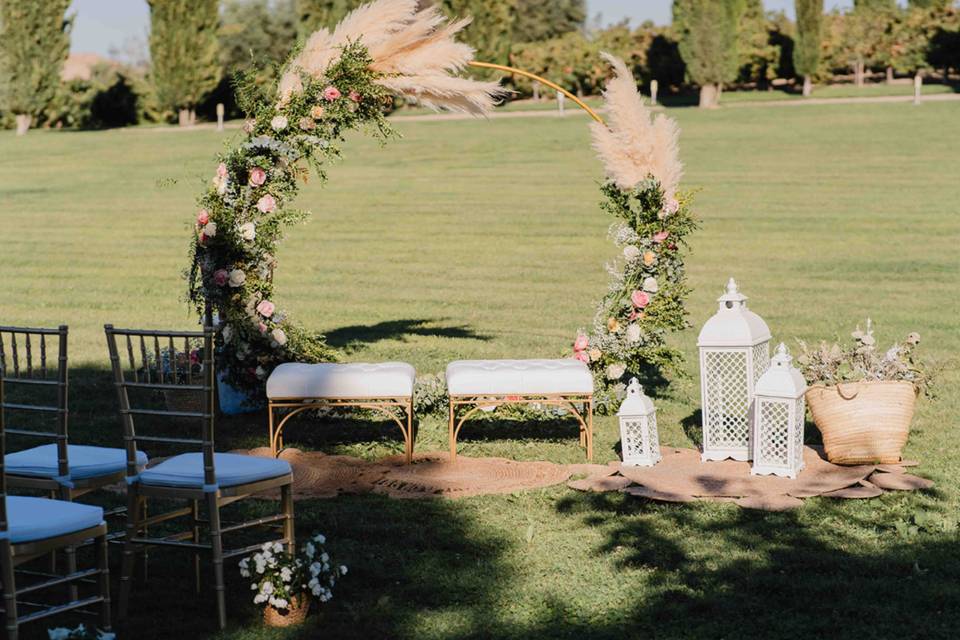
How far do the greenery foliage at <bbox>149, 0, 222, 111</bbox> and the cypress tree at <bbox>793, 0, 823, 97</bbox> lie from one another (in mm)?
17829

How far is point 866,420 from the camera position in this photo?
7402 millimetres

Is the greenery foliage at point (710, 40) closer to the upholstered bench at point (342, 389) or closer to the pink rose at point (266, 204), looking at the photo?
the pink rose at point (266, 204)

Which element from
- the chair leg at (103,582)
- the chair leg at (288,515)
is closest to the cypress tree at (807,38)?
the chair leg at (288,515)

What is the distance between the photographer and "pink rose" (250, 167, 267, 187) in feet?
29.6

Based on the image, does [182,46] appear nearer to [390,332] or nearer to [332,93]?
[390,332]

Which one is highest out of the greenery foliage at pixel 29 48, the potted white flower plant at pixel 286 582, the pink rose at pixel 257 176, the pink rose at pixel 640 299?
the greenery foliage at pixel 29 48

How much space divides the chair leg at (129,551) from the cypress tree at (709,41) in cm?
3348

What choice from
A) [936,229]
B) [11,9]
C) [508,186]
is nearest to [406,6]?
[936,229]

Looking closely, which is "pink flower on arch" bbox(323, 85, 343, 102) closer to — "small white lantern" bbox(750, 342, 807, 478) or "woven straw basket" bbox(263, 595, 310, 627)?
"small white lantern" bbox(750, 342, 807, 478)

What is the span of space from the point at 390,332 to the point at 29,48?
26703 mm

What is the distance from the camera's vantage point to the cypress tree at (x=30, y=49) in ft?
115

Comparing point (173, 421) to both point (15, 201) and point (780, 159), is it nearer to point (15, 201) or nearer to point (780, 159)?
point (15, 201)

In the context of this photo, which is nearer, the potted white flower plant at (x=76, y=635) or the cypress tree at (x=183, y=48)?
the potted white flower plant at (x=76, y=635)

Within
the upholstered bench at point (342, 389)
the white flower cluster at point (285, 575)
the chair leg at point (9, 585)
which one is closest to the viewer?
the chair leg at point (9, 585)
